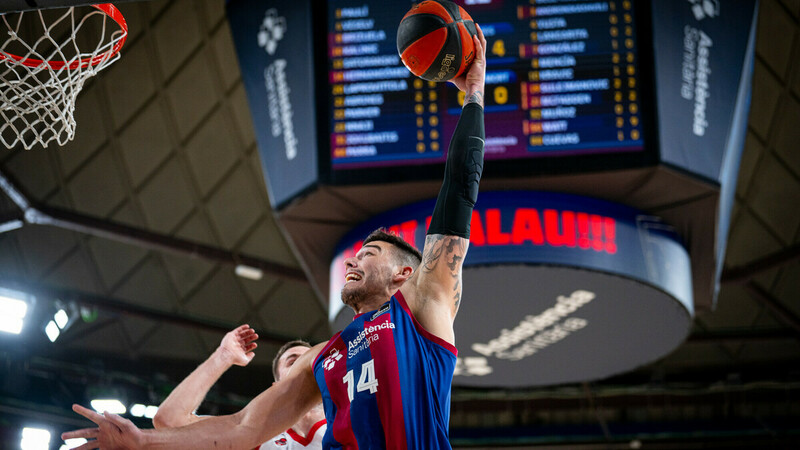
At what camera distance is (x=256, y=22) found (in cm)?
933

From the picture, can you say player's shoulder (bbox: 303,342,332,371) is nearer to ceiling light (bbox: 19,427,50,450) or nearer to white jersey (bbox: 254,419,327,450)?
white jersey (bbox: 254,419,327,450)

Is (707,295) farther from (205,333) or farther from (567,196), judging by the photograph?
(205,333)

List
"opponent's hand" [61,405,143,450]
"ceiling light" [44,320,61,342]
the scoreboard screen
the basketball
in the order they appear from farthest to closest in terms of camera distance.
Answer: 1. "ceiling light" [44,320,61,342]
2. the scoreboard screen
3. the basketball
4. "opponent's hand" [61,405,143,450]

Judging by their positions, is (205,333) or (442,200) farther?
(205,333)

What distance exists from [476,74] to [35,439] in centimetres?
1206

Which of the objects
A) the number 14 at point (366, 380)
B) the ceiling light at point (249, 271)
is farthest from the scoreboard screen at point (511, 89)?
the ceiling light at point (249, 271)

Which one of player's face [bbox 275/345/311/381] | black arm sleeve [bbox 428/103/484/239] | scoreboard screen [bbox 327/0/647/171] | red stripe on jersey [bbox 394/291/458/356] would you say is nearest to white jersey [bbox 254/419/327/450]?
player's face [bbox 275/345/311/381]

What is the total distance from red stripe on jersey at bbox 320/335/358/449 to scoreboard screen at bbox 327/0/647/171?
15.8 feet

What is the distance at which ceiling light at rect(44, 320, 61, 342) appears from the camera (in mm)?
14508

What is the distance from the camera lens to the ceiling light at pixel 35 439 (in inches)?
540

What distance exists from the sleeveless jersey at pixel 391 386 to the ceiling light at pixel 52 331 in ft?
40.0

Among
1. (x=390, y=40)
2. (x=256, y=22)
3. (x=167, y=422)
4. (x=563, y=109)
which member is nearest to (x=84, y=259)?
(x=256, y=22)

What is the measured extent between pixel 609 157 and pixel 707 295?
3528mm

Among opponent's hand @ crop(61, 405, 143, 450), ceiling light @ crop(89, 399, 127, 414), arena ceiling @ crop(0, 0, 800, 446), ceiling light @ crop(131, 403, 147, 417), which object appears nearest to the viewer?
opponent's hand @ crop(61, 405, 143, 450)
